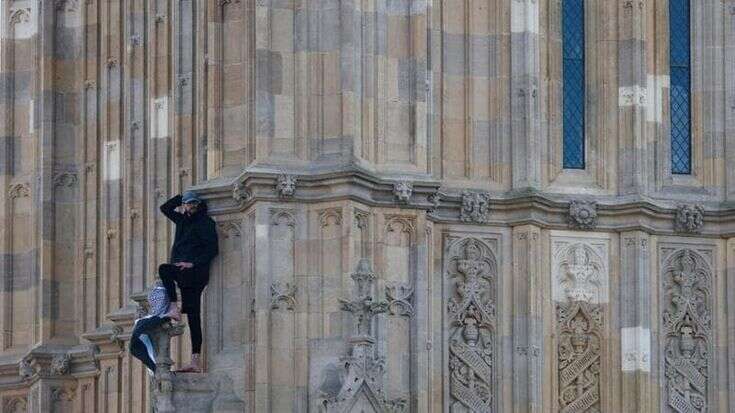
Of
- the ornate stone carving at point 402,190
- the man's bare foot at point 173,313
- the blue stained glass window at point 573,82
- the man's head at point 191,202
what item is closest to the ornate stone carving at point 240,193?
the man's head at point 191,202

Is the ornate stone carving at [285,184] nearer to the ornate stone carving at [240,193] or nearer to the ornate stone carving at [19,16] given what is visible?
the ornate stone carving at [240,193]

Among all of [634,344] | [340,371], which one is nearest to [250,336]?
[340,371]

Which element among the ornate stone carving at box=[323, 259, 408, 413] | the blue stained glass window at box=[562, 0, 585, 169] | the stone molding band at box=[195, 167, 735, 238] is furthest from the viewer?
the blue stained glass window at box=[562, 0, 585, 169]

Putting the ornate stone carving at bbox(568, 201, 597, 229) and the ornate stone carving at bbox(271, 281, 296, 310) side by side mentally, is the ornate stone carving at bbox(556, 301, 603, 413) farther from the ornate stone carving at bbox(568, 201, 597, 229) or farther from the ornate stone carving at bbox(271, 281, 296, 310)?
the ornate stone carving at bbox(271, 281, 296, 310)

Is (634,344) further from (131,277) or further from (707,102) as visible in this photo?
(131,277)

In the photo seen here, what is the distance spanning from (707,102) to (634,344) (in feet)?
10.7

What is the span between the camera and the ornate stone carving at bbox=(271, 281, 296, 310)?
160 ft

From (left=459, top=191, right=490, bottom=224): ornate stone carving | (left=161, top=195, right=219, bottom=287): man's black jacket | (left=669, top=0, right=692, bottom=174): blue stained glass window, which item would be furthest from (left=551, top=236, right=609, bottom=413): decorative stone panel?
(left=161, top=195, right=219, bottom=287): man's black jacket

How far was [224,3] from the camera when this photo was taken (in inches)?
1983

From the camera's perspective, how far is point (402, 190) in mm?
49375

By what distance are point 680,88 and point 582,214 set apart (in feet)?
7.56

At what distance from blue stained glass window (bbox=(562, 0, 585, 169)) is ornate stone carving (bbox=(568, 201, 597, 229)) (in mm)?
712

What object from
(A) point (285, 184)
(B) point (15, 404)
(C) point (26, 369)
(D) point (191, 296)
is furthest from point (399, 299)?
(B) point (15, 404)

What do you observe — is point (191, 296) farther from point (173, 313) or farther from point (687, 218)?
point (687, 218)
